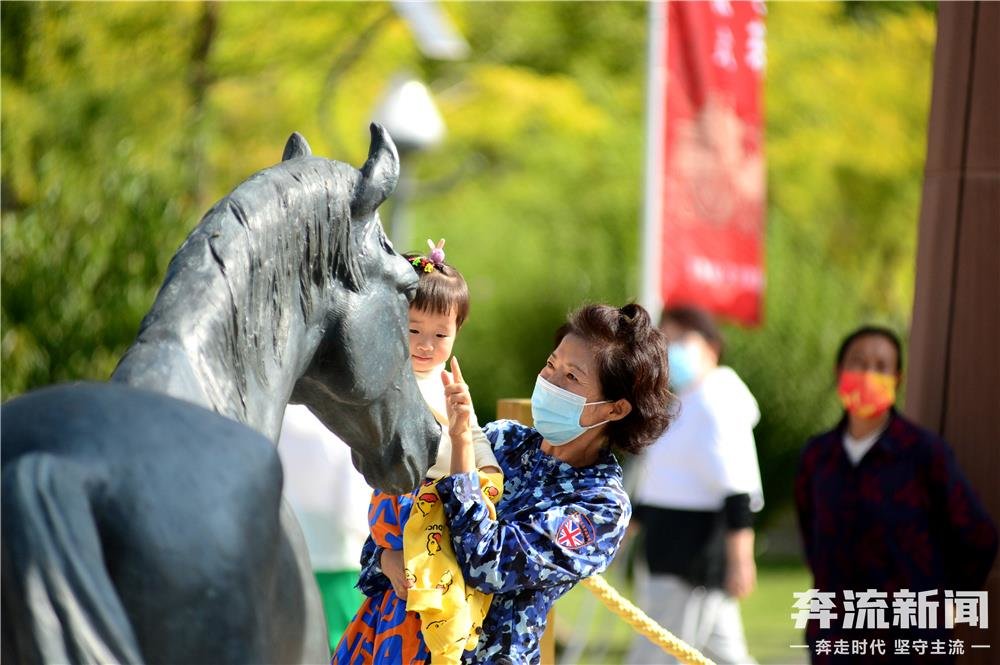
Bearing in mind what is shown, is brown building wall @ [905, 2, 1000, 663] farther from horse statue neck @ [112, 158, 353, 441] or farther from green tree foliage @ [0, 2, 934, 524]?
green tree foliage @ [0, 2, 934, 524]

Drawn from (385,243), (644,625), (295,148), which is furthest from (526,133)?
(385,243)

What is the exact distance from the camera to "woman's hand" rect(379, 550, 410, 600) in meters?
2.47

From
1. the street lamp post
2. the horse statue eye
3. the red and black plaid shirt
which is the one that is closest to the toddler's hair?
the horse statue eye

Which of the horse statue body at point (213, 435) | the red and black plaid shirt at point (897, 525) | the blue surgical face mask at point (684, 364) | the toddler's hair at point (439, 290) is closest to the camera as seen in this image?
the horse statue body at point (213, 435)

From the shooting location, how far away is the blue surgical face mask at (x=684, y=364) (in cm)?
562

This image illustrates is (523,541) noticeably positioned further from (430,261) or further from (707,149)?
(707,149)

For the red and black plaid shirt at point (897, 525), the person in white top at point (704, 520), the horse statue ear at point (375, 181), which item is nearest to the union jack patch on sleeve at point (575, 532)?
the horse statue ear at point (375, 181)

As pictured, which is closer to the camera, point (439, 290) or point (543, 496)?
point (543, 496)

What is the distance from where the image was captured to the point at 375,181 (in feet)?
6.73

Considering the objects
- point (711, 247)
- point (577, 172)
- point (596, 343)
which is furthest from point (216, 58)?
point (596, 343)

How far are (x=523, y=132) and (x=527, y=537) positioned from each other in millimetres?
11871

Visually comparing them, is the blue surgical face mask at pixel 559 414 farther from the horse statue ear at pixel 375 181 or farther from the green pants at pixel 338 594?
the green pants at pixel 338 594

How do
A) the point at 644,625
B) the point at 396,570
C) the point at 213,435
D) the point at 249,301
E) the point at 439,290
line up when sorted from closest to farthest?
the point at 213,435, the point at 249,301, the point at 396,570, the point at 439,290, the point at 644,625

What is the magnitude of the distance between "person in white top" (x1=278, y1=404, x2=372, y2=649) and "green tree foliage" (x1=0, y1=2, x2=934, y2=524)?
6.08 m
